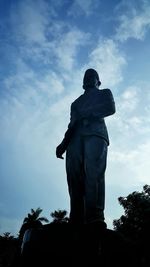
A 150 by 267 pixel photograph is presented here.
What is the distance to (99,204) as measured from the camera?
4.04m

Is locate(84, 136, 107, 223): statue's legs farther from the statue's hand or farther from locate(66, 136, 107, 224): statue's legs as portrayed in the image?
the statue's hand

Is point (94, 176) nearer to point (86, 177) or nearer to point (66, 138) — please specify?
point (86, 177)

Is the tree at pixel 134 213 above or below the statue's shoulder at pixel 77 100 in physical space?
above

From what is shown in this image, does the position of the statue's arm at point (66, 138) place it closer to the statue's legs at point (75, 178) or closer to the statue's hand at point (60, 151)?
the statue's hand at point (60, 151)

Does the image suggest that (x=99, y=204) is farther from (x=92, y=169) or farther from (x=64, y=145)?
(x=64, y=145)

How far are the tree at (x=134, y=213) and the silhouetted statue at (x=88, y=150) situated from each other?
1213 inches

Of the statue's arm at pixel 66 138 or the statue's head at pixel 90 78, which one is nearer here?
the statue's arm at pixel 66 138

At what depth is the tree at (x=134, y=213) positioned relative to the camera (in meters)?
35.5

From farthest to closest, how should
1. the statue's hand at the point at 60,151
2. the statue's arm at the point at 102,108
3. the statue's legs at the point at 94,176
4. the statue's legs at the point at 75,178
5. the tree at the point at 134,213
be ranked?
the tree at the point at 134,213, the statue's hand at the point at 60,151, the statue's arm at the point at 102,108, the statue's legs at the point at 75,178, the statue's legs at the point at 94,176

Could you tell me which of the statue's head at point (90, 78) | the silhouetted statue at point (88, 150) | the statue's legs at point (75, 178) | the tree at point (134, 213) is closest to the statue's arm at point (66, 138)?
the silhouetted statue at point (88, 150)

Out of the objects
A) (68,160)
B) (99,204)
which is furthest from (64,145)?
(99,204)

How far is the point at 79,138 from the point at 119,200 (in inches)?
1517

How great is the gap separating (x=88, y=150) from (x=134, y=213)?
117 feet

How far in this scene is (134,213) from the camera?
3769 cm
